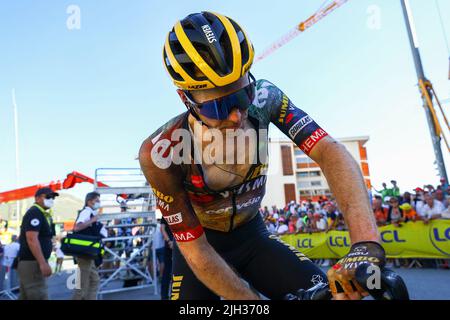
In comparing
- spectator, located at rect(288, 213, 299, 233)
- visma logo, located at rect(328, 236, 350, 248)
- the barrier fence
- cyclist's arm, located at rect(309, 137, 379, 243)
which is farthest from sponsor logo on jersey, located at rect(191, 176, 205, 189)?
spectator, located at rect(288, 213, 299, 233)

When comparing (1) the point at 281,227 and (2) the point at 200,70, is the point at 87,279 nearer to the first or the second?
(2) the point at 200,70

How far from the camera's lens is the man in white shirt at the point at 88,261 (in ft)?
21.1

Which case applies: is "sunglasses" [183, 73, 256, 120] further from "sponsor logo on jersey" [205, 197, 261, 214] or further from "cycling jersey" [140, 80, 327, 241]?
"sponsor logo on jersey" [205, 197, 261, 214]

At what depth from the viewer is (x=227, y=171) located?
7.58 ft

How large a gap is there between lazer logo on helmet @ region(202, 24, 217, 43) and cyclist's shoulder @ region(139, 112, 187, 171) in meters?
0.59

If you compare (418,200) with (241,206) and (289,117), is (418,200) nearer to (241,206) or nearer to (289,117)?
(241,206)

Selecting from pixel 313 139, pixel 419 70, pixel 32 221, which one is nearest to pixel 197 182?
pixel 313 139

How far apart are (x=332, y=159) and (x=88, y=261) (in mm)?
5968

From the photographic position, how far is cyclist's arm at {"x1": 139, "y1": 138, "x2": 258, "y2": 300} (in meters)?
1.98

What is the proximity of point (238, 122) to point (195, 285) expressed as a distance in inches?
46.2
